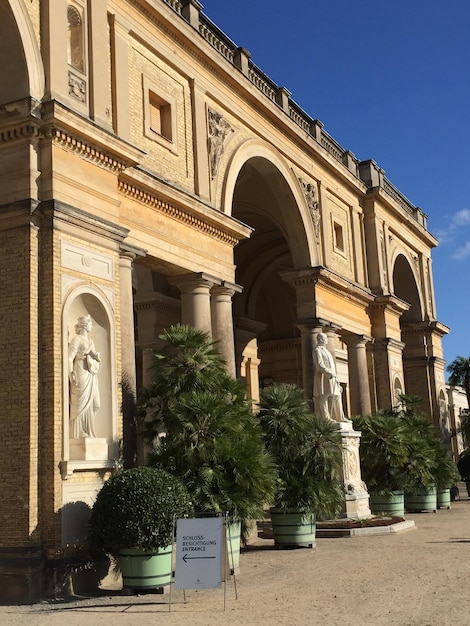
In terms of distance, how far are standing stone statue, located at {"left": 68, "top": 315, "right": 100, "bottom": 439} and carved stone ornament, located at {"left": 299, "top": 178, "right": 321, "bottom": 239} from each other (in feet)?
44.8

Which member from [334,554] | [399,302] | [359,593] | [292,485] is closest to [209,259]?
[292,485]

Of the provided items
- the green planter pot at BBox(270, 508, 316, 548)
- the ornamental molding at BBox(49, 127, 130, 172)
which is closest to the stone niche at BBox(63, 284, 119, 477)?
the ornamental molding at BBox(49, 127, 130, 172)

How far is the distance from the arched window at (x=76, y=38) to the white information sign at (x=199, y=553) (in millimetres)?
8477

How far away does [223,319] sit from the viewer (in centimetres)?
1958

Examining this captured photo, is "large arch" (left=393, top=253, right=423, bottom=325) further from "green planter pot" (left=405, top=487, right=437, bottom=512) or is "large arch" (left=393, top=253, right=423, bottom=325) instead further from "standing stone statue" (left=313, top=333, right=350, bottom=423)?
"standing stone statue" (left=313, top=333, right=350, bottom=423)

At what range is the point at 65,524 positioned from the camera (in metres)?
12.1

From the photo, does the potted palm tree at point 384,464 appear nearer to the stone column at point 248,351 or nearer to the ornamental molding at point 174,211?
the ornamental molding at point 174,211

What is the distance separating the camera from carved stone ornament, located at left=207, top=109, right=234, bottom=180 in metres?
19.9

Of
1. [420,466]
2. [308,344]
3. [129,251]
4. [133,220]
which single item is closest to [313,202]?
[308,344]

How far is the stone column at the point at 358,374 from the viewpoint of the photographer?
28281 millimetres

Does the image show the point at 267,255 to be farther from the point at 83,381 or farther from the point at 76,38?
the point at 83,381

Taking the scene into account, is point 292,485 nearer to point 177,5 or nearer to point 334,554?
point 334,554

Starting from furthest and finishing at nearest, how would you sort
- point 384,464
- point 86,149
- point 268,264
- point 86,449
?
point 268,264 < point 384,464 < point 86,149 < point 86,449

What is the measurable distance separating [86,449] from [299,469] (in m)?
5.07
